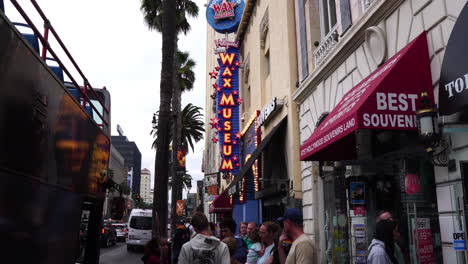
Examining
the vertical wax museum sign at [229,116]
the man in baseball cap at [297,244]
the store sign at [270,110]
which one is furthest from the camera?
the vertical wax museum sign at [229,116]

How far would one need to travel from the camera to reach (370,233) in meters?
7.80

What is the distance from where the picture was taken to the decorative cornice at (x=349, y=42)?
6.56 metres

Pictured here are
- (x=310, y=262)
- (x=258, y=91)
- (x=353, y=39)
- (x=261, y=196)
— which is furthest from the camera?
(x=258, y=91)

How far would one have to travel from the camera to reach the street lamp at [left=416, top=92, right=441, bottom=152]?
4742 millimetres

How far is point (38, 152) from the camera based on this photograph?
398 centimetres

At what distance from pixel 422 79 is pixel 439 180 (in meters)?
1.33

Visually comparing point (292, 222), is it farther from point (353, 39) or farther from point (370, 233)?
point (353, 39)

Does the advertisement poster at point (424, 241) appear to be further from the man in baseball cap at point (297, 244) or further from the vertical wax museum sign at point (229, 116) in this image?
the vertical wax museum sign at point (229, 116)

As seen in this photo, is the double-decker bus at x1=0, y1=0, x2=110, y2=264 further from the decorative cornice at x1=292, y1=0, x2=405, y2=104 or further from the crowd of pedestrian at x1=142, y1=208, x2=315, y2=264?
the decorative cornice at x1=292, y1=0, x2=405, y2=104

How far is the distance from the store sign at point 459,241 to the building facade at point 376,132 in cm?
3

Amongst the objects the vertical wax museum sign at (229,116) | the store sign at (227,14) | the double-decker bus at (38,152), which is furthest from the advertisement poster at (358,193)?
the store sign at (227,14)

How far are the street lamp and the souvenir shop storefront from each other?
38 millimetres

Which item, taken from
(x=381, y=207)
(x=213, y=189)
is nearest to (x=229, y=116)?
(x=213, y=189)

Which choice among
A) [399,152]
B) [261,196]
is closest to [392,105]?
[399,152]
